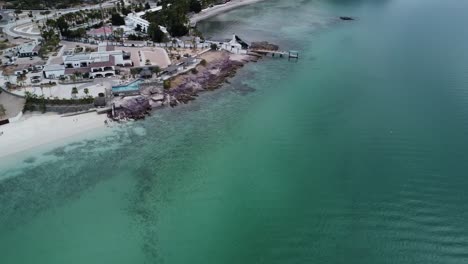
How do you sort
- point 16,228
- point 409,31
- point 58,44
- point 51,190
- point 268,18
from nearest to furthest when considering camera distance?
point 16,228, point 51,190, point 58,44, point 409,31, point 268,18

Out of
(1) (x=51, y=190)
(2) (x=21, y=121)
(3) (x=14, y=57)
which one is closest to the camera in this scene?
(1) (x=51, y=190)

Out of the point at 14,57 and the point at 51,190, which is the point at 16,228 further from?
the point at 14,57

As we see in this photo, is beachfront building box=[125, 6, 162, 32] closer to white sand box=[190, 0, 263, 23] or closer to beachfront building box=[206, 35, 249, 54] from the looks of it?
white sand box=[190, 0, 263, 23]

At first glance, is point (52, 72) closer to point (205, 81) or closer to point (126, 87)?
point (126, 87)

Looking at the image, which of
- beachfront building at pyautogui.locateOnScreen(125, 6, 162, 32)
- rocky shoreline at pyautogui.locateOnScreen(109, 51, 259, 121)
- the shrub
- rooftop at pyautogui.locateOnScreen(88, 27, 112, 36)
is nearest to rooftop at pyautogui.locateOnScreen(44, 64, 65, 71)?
rocky shoreline at pyautogui.locateOnScreen(109, 51, 259, 121)

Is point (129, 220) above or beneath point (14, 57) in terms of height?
beneath

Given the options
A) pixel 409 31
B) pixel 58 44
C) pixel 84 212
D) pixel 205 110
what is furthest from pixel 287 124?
pixel 409 31

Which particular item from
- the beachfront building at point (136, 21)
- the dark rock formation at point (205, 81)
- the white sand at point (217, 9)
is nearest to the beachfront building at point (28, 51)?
the beachfront building at point (136, 21)
